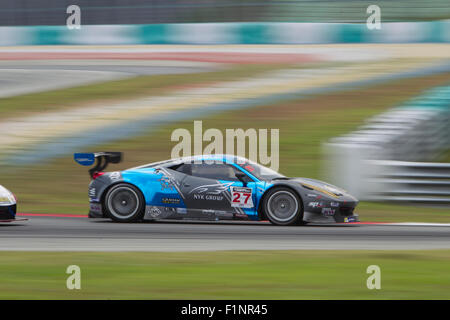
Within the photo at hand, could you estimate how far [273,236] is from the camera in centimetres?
955

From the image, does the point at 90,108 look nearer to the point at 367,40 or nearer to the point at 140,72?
the point at 140,72

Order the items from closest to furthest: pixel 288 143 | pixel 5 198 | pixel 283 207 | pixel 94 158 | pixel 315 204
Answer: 1. pixel 5 198
2. pixel 315 204
3. pixel 283 207
4. pixel 94 158
5. pixel 288 143

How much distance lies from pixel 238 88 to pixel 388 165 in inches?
318

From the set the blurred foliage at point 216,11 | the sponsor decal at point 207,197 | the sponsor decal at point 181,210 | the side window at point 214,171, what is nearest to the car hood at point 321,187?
the side window at point 214,171

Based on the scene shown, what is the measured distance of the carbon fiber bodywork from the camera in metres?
10.6

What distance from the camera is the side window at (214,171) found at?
36.0ft

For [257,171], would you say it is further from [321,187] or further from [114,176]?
[114,176]

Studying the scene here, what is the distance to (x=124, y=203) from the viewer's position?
36.8 ft

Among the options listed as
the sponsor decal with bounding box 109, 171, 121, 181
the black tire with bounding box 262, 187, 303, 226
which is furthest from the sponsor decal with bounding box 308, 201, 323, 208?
the sponsor decal with bounding box 109, 171, 121, 181

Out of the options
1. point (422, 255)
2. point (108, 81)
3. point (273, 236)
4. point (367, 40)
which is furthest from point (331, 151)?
point (367, 40)

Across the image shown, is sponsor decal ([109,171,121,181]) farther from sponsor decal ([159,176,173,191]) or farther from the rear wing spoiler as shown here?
sponsor decal ([159,176,173,191])

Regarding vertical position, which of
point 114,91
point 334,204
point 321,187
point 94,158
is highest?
point 114,91

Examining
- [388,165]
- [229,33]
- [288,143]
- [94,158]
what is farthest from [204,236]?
[229,33]
